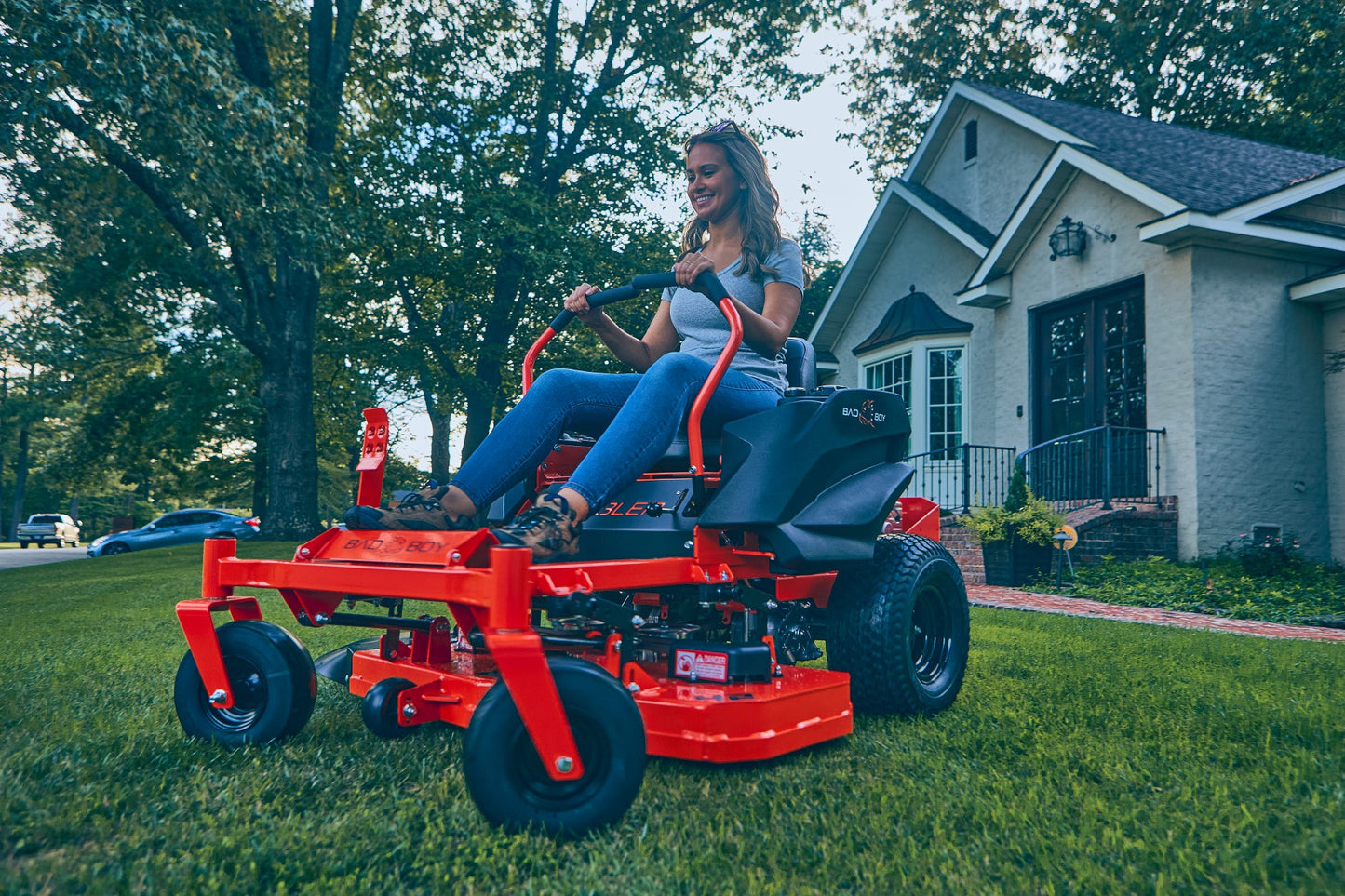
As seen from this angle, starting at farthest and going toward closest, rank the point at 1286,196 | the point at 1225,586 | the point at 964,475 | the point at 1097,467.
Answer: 1. the point at 964,475
2. the point at 1097,467
3. the point at 1286,196
4. the point at 1225,586

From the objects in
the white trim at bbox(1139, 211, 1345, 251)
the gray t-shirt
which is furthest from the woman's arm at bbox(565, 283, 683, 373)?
the white trim at bbox(1139, 211, 1345, 251)

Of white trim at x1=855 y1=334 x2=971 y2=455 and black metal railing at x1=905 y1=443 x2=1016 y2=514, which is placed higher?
white trim at x1=855 y1=334 x2=971 y2=455

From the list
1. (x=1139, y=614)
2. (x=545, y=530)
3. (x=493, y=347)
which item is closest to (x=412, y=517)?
(x=545, y=530)

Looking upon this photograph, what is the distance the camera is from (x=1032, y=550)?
9.62 m

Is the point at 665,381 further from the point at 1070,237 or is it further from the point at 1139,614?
the point at 1070,237

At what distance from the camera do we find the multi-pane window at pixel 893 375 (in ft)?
48.1

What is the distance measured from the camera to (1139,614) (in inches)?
289

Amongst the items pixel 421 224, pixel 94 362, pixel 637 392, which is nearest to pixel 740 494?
pixel 637 392

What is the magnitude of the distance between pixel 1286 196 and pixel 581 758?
10.7 meters

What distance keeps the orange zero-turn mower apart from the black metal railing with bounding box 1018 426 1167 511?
24.8 feet

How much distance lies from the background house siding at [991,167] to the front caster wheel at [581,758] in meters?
13.4

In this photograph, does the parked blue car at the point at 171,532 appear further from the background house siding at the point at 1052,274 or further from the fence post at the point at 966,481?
the background house siding at the point at 1052,274

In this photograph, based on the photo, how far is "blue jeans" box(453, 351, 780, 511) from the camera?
2.64 metres

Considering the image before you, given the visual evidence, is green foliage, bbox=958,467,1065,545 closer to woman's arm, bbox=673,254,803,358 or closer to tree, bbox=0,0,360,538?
woman's arm, bbox=673,254,803,358
